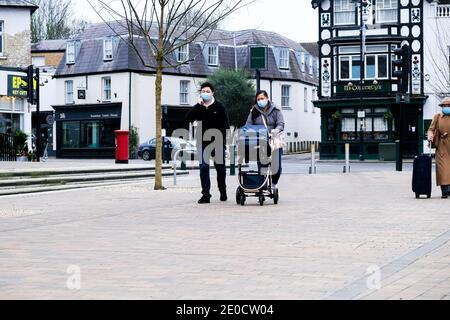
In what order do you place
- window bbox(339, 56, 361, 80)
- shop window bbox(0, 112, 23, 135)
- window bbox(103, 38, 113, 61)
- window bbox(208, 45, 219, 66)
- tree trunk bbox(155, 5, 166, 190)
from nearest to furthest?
tree trunk bbox(155, 5, 166, 190) < shop window bbox(0, 112, 23, 135) < window bbox(339, 56, 361, 80) < window bbox(103, 38, 113, 61) < window bbox(208, 45, 219, 66)

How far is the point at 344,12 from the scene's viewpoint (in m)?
49.5

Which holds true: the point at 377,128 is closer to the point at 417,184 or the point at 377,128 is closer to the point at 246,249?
the point at 417,184

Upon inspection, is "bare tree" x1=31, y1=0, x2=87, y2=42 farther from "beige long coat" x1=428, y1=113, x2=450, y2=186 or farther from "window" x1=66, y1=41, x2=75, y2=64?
"beige long coat" x1=428, y1=113, x2=450, y2=186

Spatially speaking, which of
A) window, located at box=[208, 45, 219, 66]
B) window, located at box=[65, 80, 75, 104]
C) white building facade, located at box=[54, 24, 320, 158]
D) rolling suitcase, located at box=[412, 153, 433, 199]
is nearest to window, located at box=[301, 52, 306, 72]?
white building facade, located at box=[54, 24, 320, 158]

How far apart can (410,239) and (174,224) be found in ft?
10.5

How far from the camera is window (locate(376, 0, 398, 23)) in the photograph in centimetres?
4912

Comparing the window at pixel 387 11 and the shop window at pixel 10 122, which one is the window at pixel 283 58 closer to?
the window at pixel 387 11

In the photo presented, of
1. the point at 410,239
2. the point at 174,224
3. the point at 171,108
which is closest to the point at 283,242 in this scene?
the point at 410,239

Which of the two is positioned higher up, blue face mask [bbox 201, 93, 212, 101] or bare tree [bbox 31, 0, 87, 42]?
bare tree [bbox 31, 0, 87, 42]

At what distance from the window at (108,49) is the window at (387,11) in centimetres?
1867

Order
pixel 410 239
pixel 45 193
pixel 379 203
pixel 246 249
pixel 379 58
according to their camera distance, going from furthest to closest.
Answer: pixel 379 58
pixel 45 193
pixel 379 203
pixel 410 239
pixel 246 249

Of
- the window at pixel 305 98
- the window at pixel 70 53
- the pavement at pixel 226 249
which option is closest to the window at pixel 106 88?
the window at pixel 70 53

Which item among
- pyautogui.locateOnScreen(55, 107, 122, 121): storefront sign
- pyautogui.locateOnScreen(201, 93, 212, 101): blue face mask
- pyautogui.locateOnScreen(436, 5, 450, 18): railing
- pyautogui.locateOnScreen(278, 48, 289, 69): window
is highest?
pyautogui.locateOnScreen(436, 5, 450, 18): railing

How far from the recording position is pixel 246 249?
8258 mm
